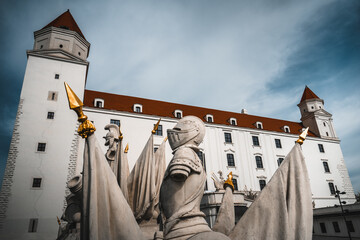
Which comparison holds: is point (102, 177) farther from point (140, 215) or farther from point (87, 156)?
point (140, 215)

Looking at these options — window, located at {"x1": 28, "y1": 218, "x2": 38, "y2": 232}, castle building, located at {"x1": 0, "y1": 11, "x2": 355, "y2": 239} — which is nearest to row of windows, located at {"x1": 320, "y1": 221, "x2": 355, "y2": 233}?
castle building, located at {"x1": 0, "y1": 11, "x2": 355, "y2": 239}

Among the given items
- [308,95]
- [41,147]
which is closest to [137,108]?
[41,147]

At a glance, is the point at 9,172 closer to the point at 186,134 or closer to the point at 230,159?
the point at 186,134

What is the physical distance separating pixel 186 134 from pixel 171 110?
89.6 ft

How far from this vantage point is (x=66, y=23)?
2644 centimetres

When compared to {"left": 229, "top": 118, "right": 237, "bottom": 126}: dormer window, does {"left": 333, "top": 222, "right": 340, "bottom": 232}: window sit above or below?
below

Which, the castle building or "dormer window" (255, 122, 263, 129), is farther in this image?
"dormer window" (255, 122, 263, 129)

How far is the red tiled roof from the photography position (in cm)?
2662

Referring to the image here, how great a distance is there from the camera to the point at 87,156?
77.1 inches

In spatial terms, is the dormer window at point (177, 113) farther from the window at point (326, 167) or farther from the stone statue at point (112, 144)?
the stone statue at point (112, 144)

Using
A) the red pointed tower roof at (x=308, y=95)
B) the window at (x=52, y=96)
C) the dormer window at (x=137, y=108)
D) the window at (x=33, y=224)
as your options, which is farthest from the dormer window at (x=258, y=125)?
the window at (x=33, y=224)

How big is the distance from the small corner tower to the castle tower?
32884 millimetres

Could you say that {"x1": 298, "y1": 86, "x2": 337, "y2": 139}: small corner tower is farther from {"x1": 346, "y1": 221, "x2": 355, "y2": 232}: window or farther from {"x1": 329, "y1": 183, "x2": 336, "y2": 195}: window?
{"x1": 346, "y1": 221, "x2": 355, "y2": 232}: window

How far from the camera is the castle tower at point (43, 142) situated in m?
17.3
